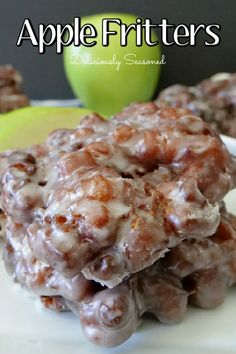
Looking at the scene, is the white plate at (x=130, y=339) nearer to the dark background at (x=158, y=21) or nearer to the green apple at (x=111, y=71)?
the green apple at (x=111, y=71)

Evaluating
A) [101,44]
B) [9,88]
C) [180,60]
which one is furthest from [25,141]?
[180,60]

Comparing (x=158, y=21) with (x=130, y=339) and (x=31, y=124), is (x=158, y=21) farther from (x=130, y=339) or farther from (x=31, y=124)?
(x=130, y=339)

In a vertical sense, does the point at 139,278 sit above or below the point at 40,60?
above

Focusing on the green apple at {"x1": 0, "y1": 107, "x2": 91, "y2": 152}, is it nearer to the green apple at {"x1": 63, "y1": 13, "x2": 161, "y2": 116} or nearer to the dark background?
the green apple at {"x1": 63, "y1": 13, "x2": 161, "y2": 116}

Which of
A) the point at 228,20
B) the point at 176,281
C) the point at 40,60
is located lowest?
the point at 40,60

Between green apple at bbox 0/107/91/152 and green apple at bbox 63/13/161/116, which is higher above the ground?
green apple at bbox 0/107/91/152

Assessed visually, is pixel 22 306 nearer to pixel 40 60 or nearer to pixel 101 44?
pixel 101 44

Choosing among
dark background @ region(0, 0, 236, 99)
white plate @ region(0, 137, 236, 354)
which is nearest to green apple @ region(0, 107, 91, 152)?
white plate @ region(0, 137, 236, 354)

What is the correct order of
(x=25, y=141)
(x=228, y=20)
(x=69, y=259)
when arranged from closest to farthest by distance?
(x=69, y=259) < (x=25, y=141) < (x=228, y=20)
